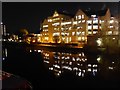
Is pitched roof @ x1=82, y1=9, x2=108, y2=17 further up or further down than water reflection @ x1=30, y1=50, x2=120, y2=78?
further up

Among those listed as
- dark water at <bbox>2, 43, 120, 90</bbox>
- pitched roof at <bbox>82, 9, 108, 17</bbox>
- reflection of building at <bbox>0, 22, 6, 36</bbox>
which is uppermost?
pitched roof at <bbox>82, 9, 108, 17</bbox>

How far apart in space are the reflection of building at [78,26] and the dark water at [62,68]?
163 millimetres

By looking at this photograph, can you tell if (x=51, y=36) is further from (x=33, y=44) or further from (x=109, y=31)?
(x=109, y=31)

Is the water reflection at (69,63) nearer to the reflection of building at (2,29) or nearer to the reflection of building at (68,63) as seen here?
the reflection of building at (68,63)

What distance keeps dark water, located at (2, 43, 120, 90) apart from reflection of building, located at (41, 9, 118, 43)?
0.16 meters

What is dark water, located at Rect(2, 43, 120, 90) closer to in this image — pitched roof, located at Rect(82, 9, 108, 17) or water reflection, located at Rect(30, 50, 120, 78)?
water reflection, located at Rect(30, 50, 120, 78)

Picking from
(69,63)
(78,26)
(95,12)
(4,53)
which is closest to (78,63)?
(69,63)

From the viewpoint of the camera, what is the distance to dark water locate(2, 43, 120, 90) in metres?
2.81

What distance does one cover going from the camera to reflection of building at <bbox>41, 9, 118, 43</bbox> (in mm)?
2760

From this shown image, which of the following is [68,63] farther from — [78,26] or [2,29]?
[2,29]

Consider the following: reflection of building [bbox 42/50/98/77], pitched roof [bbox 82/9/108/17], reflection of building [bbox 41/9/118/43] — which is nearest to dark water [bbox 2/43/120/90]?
reflection of building [bbox 42/50/98/77]

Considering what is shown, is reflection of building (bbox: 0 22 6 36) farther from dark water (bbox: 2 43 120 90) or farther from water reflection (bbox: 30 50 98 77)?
water reflection (bbox: 30 50 98 77)

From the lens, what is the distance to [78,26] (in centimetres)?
285

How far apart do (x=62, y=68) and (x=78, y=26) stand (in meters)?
0.45
